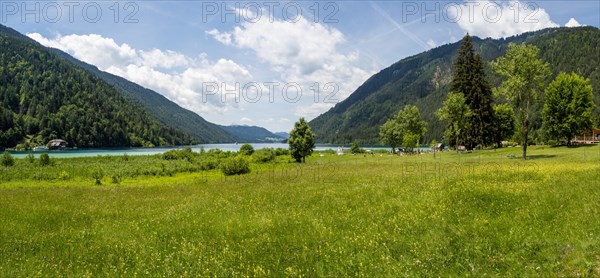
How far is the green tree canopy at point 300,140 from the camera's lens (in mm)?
72875

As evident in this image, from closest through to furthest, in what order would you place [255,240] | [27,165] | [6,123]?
[255,240] → [27,165] → [6,123]

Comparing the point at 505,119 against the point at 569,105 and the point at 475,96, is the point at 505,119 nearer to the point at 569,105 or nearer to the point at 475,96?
the point at 475,96

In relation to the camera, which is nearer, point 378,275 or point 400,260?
point 378,275

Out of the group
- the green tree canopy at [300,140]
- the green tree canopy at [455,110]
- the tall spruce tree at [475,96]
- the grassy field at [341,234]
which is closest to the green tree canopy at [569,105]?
the tall spruce tree at [475,96]

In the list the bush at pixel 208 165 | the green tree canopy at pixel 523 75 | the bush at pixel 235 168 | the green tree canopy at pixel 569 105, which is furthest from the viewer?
the green tree canopy at pixel 569 105

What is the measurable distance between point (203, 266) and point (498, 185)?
13682mm

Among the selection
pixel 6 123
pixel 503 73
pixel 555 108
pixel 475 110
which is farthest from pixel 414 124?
pixel 6 123

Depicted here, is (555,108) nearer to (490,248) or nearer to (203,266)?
(490,248)

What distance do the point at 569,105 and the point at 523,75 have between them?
29622 mm

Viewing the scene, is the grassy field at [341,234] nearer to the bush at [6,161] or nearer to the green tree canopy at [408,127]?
the bush at [6,161]

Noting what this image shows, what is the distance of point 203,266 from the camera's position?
9.12 m

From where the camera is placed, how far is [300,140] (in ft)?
238

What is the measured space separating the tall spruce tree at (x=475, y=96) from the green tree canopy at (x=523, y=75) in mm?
27185

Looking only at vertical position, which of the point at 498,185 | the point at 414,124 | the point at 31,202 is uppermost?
the point at 414,124
